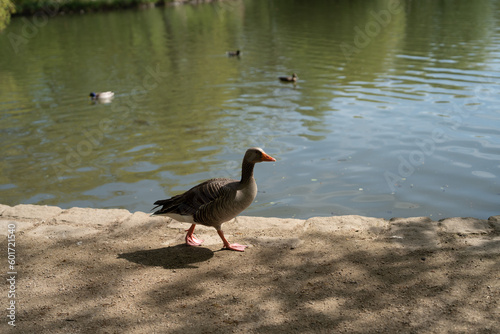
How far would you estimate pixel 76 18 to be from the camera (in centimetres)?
5031

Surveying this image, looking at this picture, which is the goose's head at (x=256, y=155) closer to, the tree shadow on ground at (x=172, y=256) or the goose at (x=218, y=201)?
the goose at (x=218, y=201)

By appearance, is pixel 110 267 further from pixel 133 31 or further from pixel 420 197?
pixel 133 31

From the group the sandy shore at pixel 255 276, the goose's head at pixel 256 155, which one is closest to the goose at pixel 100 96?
the sandy shore at pixel 255 276

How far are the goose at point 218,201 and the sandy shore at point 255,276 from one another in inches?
17.4

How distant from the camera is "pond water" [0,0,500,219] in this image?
8414mm

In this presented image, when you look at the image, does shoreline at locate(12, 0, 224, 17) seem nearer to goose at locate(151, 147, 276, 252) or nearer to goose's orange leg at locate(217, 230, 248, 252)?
goose at locate(151, 147, 276, 252)

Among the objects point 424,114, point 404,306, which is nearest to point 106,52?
point 424,114

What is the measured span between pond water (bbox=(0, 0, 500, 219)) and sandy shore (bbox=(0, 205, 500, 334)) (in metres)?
1.96

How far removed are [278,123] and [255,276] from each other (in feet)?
26.1

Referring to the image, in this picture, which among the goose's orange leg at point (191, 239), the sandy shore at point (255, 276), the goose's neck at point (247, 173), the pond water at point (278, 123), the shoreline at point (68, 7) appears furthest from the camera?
the shoreline at point (68, 7)

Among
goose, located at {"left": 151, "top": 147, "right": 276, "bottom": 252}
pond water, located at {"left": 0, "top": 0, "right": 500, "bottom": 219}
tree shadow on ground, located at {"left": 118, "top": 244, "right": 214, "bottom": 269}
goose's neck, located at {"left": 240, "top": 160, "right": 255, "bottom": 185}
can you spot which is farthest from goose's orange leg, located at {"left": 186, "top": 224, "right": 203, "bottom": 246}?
pond water, located at {"left": 0, "top": 0, "right": 500, "bottom": 219}

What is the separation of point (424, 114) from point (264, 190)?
19.6 feet

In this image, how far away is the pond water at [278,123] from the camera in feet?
27.6

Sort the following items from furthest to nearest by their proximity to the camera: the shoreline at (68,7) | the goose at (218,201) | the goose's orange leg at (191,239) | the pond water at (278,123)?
the shoreline at (68,7)
the pond water at (278,123)
the goose's orange leg at (191,239)
the goose at (218,201)
